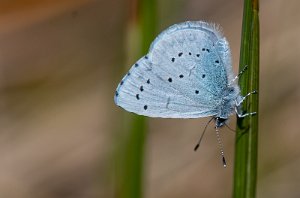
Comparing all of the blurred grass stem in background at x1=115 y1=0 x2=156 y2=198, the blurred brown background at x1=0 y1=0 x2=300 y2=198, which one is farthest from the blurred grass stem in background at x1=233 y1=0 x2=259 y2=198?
the blurred brown background at x1=0 y1=0 x2=300 y2=198

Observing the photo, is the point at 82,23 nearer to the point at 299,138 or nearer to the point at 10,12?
the point at 10,12

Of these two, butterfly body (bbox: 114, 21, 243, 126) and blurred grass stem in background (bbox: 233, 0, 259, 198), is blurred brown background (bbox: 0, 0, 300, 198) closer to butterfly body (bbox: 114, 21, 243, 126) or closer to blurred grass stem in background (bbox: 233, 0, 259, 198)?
butterfly body (bbox: 114, 21, 243, 126)

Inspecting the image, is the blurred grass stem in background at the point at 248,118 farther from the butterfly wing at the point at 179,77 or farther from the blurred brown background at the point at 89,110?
the blurred brown background at the point at 89,110

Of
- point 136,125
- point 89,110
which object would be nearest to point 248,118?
point 136,125

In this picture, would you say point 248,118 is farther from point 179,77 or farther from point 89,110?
point 89,110

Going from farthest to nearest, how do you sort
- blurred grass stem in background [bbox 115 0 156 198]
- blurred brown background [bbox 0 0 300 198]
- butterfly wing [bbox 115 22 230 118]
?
blurred brown background [bbox 0 0 300 198], butterfly wing [bbox 115 22 230 118], blurred grass stem in background [bbox 115 0 156 198]

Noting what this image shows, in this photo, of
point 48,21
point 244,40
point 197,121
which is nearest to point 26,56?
point 48,21
